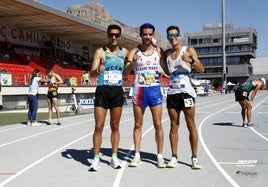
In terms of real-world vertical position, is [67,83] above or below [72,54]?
below

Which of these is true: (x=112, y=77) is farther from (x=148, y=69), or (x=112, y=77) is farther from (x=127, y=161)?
(x=127, y=161)

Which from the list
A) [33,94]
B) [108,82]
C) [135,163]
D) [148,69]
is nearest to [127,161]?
[135,163]

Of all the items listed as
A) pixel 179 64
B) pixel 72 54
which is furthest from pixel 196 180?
pixel 72 54

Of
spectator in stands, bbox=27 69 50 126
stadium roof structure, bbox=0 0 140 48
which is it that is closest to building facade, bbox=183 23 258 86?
stadium roof structure, bbox=0 0 140 48

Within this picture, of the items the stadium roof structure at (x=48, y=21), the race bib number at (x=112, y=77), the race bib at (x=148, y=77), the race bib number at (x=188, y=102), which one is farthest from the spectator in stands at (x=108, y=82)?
the stadium roof structure at (x=48, y=21)

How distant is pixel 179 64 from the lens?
6.46 meters

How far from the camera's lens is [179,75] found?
6508 mm

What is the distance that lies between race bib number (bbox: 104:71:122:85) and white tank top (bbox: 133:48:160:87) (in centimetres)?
31

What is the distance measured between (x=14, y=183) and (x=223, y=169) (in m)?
2.98

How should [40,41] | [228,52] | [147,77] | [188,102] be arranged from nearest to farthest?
[188,102]
[147,77]
[40,41]
[228,52]

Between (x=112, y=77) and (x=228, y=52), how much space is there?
10815 cm

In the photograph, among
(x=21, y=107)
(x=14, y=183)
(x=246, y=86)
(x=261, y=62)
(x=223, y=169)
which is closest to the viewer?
(x=14, y=183)

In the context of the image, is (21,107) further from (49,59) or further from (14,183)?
(14,183)

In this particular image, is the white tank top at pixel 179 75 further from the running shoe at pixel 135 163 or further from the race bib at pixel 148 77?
the running shoe at pixel 135 163
